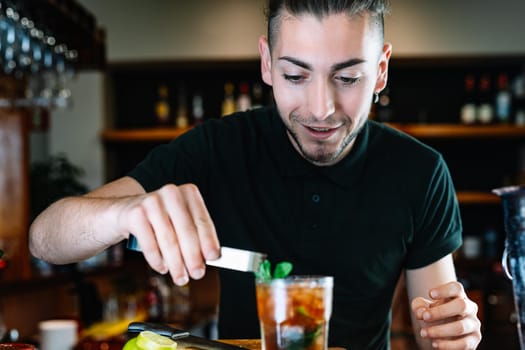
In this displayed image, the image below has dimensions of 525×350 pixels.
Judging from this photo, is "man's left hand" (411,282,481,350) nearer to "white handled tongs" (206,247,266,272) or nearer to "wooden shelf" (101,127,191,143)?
"white handled tongs" (206,247,266,272)

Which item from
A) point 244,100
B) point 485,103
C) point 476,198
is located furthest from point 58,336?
point 485,103

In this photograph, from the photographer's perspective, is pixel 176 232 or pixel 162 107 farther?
pixel 162 107

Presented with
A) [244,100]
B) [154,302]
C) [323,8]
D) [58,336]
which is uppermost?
[244,100]

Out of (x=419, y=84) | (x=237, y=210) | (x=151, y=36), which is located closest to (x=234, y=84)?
(x=151, y=36)

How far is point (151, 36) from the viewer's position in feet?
18.7

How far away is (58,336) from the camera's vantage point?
279cm

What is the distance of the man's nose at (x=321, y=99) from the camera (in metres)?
1.56

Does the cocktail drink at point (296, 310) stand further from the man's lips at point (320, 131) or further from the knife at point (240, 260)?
the man's lips at point (320, 131)

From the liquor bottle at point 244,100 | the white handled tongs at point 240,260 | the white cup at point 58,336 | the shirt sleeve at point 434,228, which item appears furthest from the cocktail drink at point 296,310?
the liquor bottle at point 244,100

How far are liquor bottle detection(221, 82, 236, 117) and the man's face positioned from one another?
4099 mm

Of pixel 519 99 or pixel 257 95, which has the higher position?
pixel 257 95

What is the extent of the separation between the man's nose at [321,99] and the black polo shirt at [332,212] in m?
0.32

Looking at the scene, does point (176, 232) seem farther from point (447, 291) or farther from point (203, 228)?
point (447, 291)

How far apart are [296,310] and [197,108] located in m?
4.88
